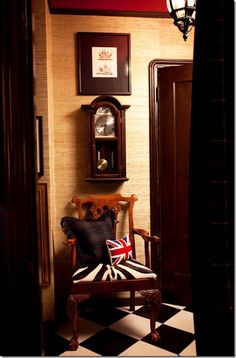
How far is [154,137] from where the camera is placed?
10.1 feet

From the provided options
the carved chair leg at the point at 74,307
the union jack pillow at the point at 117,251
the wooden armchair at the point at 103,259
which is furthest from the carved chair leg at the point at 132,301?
→ the carved chair leg at the point at 74,307

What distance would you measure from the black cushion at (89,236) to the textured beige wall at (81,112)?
0.37 m

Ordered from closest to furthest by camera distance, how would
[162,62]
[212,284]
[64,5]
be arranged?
[212,284] < [64,5] < [162,62]

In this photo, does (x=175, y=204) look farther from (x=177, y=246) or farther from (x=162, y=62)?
(x=162, y=62)

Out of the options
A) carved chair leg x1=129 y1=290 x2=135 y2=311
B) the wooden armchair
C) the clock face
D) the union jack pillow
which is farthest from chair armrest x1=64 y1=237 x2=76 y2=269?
the clock face

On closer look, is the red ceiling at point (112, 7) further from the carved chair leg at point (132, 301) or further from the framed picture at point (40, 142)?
the carved chair leg at point (132, 301)

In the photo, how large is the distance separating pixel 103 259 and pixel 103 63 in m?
1.75

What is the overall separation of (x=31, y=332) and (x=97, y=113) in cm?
217

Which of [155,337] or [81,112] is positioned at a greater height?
[81,112]

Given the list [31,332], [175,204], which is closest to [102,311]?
[175,204]

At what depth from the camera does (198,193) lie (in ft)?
3.38

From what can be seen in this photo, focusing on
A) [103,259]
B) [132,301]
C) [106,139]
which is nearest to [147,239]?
[103,259]

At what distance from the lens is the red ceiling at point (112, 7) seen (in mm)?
2861

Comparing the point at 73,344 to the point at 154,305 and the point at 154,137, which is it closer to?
the point at 154,305
